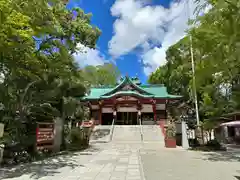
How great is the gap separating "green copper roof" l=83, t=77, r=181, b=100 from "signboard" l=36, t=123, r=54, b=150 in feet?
59.8

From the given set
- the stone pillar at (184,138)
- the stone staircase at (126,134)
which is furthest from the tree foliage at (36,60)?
the stone staircase at (126,134)

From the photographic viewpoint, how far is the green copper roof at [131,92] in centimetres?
3102

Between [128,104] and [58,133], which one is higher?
[128,104]

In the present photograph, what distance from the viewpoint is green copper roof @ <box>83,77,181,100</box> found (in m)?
31.0

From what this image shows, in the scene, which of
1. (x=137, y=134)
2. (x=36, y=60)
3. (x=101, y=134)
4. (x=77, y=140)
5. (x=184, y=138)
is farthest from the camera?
(x=101, y=134)

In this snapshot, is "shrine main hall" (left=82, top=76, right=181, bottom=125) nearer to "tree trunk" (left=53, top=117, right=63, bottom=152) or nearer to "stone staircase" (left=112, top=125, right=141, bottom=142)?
"stone staircase" (left=112, top=125, right=141, bottom=142)

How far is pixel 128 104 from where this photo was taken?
1259 inches

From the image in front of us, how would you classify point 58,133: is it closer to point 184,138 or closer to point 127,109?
point 184,138

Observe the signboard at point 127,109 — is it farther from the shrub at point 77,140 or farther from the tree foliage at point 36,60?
the tree foliage at point 36,60

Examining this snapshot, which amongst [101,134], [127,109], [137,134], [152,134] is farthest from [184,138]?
[127,109]

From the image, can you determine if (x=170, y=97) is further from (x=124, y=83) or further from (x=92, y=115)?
(x=92, y=115)

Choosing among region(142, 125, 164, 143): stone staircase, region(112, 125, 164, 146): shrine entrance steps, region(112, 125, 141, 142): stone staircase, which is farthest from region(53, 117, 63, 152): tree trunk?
region(142, 125, 164, 143): stone staircase

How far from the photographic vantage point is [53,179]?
20.9 feet

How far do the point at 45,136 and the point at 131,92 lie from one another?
1976 centimetres
